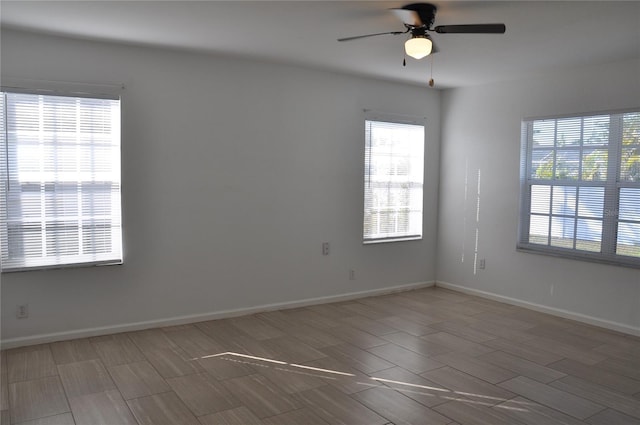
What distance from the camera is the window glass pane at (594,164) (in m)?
4.70

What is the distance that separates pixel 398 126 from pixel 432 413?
3.65m

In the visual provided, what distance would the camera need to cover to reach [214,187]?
4.68 m

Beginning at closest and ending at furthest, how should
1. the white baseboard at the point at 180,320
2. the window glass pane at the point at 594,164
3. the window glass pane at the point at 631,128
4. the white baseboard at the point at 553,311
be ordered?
the white baseboard at the point at 180,320 < the window glass pane at the point at 631,128 < the white baseboard at the point at 553,311 < the window glass pane at the point at 594,164

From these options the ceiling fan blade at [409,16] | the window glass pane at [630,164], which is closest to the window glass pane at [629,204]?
the window glass pane at [630,164]

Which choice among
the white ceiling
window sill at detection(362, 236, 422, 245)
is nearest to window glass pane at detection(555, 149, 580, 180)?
the white ceiling

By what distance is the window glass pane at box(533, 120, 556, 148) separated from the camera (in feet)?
16.8

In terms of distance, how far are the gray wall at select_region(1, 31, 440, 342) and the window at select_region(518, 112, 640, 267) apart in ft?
5.37

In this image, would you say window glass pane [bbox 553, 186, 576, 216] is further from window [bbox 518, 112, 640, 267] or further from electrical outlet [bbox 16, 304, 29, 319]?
electrical outlet [bbox 16, 304, 29, 319]

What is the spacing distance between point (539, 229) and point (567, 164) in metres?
0.74

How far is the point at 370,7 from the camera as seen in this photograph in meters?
3.16

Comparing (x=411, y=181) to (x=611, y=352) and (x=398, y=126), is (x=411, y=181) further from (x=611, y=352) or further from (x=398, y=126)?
(x=611, y=352)

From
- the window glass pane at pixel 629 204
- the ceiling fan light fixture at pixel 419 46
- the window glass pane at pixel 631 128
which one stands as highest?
the ceiling fan light fixture at pixel 419 46

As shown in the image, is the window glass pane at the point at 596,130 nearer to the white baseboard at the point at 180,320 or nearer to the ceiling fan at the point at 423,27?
the ceiling fan at the point at 423,27

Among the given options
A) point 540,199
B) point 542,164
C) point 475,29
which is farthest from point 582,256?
point 475,29
